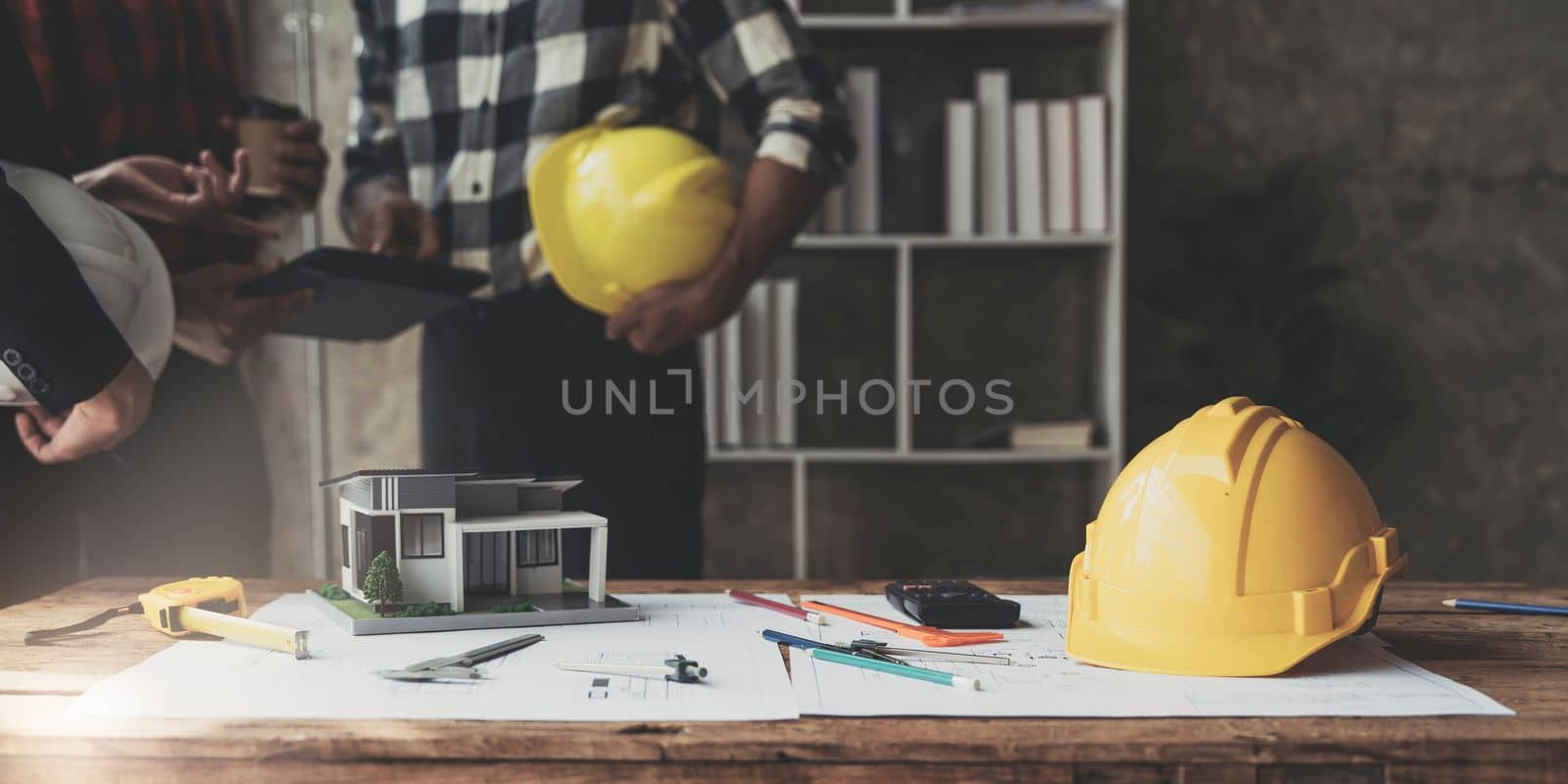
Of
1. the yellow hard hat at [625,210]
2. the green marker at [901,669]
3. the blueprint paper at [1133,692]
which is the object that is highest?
the yellow hard hat at [625,210]

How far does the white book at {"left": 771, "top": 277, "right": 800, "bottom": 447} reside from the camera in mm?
2617

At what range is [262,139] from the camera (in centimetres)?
147

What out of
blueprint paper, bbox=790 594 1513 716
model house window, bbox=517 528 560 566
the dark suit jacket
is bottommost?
blueprint paper, bbox=790 594 1513 716

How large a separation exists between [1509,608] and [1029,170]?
170 centimetres

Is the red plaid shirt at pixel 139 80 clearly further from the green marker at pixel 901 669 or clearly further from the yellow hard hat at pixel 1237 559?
the yellow hard hat at pixel 1237 559

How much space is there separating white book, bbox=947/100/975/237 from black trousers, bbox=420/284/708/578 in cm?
114

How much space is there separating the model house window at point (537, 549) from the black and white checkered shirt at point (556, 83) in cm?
67

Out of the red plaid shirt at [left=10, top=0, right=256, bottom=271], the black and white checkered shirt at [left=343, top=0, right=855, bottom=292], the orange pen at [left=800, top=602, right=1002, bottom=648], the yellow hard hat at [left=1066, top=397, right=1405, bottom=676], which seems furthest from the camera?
the black and white checkered shirt at [left=343, top=0, right=855, bottom=292]

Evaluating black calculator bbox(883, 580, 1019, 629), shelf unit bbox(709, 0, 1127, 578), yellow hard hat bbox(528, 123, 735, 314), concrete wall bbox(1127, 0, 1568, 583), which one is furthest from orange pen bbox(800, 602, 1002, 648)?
concrete wall bbox(1127, 0, 1568, 583)

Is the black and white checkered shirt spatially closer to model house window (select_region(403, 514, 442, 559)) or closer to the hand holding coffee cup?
the hand holding coffee cup

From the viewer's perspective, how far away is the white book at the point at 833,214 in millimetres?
2588

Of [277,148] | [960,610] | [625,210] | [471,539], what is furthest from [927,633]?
[277,148]

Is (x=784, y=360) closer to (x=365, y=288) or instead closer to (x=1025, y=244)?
(x=1025, y=244)

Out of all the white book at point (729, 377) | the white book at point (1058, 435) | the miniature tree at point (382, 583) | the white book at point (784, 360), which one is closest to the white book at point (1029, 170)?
the white book at point (1058, 435)
